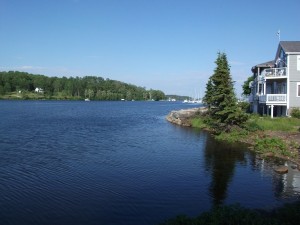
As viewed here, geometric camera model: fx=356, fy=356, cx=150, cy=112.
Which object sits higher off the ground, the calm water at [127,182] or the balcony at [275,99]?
the balcony at [275,99]

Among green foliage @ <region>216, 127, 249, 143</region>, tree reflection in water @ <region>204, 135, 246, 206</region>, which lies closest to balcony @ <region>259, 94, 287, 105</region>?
green foliage @ <region>216, 127, 249, 143</region>

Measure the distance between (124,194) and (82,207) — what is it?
269 cm

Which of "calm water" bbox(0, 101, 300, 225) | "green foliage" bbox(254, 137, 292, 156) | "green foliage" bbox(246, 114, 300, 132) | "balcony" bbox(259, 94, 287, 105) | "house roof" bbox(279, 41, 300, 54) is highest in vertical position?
"house roof" bbox(279, 41, 300, 54)

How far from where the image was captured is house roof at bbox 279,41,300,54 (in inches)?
1638

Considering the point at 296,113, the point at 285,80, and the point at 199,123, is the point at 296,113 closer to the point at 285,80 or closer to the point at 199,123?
the point at 285,80

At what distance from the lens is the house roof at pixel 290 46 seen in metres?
41.6

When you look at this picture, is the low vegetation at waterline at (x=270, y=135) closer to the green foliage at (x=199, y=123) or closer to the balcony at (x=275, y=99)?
the balcony at (x=275, y=99)

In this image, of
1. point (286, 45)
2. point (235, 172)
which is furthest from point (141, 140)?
point (286, 45)

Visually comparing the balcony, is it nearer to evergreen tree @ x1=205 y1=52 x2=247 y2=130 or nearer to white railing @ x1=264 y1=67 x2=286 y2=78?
white railing @ x1=264 y1=67 x2=286 y2=78

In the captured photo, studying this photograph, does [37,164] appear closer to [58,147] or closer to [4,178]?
[4,178]

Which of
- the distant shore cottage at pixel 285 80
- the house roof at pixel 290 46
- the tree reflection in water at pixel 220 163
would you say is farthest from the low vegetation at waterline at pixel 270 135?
the house roof at pixel 290 46

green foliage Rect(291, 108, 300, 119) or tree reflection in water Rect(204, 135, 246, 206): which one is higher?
green foliage Rect(291, 108, 300, 119)

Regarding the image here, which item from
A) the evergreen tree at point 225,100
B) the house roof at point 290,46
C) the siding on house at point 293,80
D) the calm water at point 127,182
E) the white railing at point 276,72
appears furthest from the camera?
the white railing at point 276,72

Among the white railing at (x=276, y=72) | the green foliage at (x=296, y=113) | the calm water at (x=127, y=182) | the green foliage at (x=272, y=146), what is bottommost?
the calm water at (x=127, y=182)
